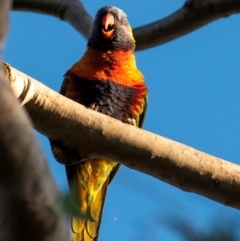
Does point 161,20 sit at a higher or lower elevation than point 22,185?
higher

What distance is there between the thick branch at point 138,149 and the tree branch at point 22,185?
968 millimetres

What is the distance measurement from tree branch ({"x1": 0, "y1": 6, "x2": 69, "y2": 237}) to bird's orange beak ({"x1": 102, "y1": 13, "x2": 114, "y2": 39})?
294cm

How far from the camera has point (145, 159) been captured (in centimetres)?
162

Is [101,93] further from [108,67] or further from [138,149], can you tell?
[138,149]

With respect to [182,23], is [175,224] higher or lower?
lower

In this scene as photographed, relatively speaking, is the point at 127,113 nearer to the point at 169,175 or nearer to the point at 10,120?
the point at 169,175

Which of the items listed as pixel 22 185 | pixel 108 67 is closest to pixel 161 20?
pixel 108 67

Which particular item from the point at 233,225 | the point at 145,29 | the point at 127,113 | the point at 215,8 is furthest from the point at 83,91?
the point at 233,225

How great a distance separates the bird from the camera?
2.84 meters

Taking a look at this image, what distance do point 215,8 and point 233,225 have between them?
2.28 meters

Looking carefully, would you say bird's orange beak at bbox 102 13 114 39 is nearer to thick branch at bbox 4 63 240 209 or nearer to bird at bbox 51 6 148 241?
bird at bbox 51 6 148 241

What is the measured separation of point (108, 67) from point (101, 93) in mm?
251

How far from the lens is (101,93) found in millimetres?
3016

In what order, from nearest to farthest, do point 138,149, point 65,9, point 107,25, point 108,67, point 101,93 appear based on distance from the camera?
point 138,149 < point 101,93 < point 108,67 < point 65,9 < point 107,25
